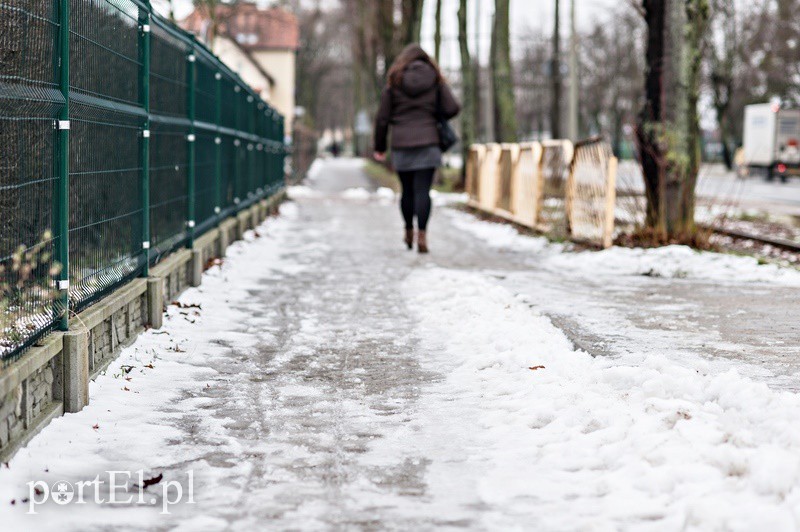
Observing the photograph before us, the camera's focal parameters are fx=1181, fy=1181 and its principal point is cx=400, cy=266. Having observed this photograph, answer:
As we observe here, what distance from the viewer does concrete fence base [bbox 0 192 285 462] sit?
4.12 metres

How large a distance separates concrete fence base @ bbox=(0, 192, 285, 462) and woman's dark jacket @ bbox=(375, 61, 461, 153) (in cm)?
397

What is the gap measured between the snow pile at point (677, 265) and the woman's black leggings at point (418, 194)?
1367mm

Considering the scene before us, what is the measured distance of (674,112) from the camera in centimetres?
1231

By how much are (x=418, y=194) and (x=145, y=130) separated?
5033 mm

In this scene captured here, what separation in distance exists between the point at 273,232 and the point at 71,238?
10.6 m

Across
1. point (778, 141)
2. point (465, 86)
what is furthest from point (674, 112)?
point (778, 141)

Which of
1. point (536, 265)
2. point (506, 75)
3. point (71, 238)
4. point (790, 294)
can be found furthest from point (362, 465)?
point (506, 75)

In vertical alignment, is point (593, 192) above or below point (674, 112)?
below

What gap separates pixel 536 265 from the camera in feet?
37.9

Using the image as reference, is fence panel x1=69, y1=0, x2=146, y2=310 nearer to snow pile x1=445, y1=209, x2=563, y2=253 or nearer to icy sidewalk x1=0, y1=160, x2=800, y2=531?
icy sidewalk x1=0, y1=160, x2=800, y2=531

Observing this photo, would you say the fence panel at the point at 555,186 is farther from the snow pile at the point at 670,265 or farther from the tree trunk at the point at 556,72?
the tree trunk at the point at 556,72

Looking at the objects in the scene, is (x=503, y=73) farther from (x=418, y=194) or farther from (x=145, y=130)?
(x=145, y=130)

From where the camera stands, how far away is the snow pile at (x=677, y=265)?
10086 millimetres

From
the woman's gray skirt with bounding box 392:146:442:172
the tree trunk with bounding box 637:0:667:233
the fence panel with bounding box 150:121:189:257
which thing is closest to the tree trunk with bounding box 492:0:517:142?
the tree trunk with bounding box 637:0:667:233
